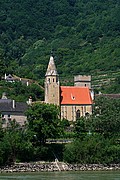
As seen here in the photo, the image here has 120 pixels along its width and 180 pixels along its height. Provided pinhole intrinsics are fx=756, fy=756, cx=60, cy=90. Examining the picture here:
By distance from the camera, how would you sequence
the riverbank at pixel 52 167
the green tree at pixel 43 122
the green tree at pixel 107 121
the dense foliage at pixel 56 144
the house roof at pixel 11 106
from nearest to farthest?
the riverbank at pixel 52 167 < the dense foliage at pixel 56 144 < the green tree at pixel 43 122 < the green tree at pixel 107 121 < the house roof at pixel 11 106

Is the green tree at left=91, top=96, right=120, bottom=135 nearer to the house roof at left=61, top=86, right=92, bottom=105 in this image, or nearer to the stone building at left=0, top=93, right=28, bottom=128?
the house roof at left=61, top=86, right=92, bottom=105

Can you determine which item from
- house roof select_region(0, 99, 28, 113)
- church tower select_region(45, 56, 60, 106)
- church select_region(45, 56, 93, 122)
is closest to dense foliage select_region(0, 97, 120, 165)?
house roof select_region(0, 99, 28, 113)

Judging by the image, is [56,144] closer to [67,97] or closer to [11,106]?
[11,106]

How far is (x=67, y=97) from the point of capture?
89.8 m

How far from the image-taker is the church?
88.8 metres

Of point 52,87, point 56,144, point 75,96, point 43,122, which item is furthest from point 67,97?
point 43,122

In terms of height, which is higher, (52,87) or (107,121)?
(52,87)

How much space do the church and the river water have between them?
2339cm

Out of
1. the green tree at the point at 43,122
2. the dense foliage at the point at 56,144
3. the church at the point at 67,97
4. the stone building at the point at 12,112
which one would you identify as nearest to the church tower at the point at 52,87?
the church at the point at 67,97

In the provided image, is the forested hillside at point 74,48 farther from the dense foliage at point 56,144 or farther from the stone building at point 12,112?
the dense foliage at point 56,144

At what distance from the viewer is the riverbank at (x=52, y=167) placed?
67.9 meters

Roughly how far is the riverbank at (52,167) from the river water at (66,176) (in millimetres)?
2258

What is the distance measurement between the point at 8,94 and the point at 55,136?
22.7m

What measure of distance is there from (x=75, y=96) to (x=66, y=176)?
28347 millimetres
